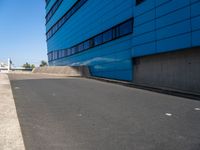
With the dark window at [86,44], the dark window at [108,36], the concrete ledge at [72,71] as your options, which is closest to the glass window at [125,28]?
the dark window at [108,36]

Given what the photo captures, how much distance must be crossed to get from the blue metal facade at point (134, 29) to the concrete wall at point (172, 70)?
58 centimetres

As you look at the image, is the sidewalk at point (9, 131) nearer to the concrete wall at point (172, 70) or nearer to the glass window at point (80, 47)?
the concrete wall at point (172, 70)

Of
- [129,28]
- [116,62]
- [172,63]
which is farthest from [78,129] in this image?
[116,62]

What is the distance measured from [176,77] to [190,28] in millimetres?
3388

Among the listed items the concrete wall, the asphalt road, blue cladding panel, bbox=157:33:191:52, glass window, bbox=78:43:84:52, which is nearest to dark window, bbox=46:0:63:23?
glass window, bbox=78:43:84:52

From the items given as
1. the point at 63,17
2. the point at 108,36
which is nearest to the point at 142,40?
the point at 108,36

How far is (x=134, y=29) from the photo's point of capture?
83.1 ft

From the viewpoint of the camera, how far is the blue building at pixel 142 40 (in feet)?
60.8

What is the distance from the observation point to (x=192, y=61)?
721 inches

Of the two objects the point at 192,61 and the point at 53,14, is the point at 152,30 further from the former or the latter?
the point at 53,14

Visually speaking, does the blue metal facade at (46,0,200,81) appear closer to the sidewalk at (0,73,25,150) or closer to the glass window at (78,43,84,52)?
the glass window at (78,43,84,52)

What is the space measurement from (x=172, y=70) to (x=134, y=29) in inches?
253

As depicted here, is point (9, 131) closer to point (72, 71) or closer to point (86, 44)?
point (86, 44)

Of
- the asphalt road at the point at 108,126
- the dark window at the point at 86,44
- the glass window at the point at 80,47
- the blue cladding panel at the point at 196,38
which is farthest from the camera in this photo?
the glass window at the point at 80,47
